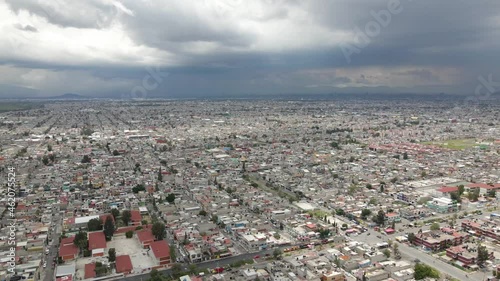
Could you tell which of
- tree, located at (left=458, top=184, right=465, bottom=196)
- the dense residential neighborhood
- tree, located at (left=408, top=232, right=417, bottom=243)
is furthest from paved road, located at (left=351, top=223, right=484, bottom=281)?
tree, located at (left=458, top=184, right=465, bottom=196)

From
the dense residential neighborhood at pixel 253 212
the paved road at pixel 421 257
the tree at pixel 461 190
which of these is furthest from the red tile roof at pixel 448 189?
A: the paved road at pixel 421 257

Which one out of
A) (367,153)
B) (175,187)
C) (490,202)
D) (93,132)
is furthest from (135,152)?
(490,202)

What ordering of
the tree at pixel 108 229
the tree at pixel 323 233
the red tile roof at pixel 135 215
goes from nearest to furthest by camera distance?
the tree at pixel 108 229 → the tree at pixel 323 233 → the red tile roof at pixel 135 215

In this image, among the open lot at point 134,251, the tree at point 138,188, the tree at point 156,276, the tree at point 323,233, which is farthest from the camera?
the tree at point 138,188

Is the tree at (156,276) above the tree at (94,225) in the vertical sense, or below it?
below

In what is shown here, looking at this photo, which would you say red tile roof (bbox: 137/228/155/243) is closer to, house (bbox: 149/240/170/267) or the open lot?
the open lot

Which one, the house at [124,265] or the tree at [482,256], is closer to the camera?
the house at [124,265]

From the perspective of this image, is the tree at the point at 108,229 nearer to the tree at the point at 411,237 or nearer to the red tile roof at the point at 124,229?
the red tile roof at the point at 124,229

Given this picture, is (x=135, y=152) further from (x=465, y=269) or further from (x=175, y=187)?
(x=465, y=269)
